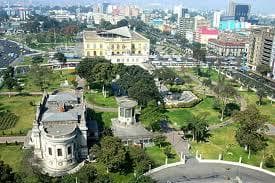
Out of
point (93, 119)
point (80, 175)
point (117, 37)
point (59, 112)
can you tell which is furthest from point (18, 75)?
point (80, 175)

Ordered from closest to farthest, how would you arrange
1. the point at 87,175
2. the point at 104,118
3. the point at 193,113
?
the point at 87,175
the point at 104,118
the point at 193,113

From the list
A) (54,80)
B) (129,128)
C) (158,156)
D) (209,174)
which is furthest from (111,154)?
(54,80)

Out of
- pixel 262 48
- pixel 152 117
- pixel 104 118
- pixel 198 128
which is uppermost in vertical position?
pixel 262 48

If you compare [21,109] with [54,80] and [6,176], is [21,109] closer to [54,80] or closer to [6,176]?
[54,80]

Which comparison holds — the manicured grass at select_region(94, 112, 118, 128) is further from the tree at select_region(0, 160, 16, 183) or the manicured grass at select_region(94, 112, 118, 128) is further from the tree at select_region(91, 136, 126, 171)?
the tree at select_region(0, 160, 16, 183)

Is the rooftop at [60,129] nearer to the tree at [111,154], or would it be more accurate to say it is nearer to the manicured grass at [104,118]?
the tree at [111,154]
